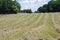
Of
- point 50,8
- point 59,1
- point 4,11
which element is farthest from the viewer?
point 59,1

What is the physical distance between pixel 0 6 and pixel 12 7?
3711 millimetres

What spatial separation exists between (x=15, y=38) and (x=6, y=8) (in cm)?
5257

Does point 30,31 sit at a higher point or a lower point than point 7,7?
higher

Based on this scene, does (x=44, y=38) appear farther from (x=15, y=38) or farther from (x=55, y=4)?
(x=55, y=4)

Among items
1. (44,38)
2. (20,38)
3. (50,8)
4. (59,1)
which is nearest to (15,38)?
(20,38)

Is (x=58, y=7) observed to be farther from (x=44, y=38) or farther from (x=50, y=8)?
(x=44, y=38)

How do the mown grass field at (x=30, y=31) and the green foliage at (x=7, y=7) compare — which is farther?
the green foliage at (x=7, y=7)

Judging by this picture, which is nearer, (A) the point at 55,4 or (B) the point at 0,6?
(B) the point at 0,6

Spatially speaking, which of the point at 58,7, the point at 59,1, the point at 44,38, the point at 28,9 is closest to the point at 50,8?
the point at 58,7

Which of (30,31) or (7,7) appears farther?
(7,7)

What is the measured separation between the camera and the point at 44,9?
271ft

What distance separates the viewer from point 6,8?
6881cm

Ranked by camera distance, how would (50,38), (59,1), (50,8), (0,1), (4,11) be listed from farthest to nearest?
(59,1)
(50,8)
(0,1)
(4,11)
(50,38)

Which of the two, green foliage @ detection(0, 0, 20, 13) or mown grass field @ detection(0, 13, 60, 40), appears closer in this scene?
mown grass field @ detection(0, 13, 60, 40)
